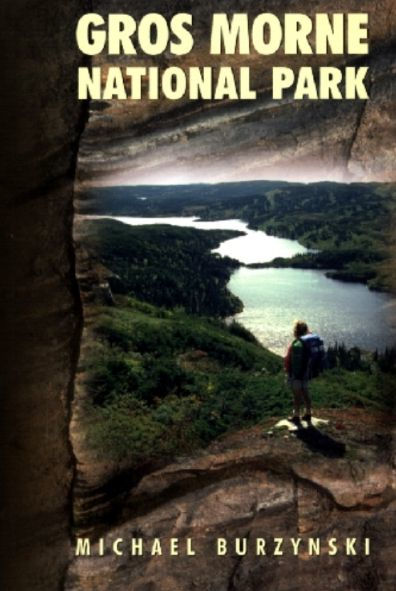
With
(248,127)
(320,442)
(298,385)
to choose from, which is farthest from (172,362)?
(248,127)

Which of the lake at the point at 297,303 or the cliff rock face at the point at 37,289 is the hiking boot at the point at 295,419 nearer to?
the lake at the point at 297,303

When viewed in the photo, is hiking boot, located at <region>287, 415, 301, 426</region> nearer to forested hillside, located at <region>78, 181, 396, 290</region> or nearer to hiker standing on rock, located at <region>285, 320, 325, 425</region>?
hiker standing on rock, located at <region>285, 320, 325, 425</region>

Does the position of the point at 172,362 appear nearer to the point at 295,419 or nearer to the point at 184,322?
the point at 184,322

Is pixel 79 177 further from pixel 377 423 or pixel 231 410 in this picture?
pixel 377 423

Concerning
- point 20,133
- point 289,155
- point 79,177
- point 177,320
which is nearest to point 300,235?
point 289,155

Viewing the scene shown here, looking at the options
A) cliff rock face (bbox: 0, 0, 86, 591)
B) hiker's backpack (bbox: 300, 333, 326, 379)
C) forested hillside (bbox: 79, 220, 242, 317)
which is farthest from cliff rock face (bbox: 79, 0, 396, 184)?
hiker's backpack (bbox: 300, 333, 326, 379)

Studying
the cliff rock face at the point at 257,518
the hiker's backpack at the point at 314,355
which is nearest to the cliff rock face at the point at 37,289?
the cliff rock face at the point at 257,518
